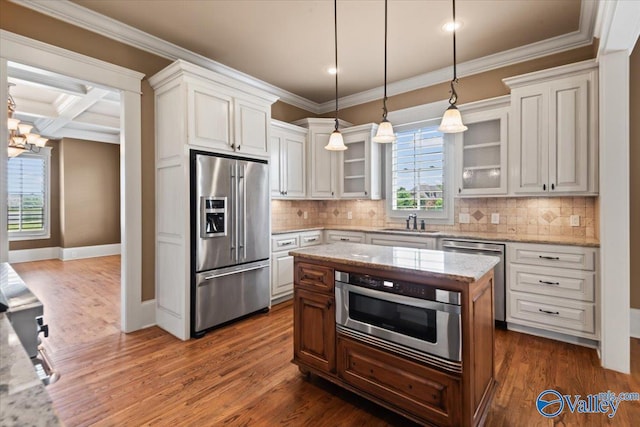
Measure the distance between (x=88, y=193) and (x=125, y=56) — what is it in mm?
5893

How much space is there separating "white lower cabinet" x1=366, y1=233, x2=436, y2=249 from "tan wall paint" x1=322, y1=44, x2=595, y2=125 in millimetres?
1844

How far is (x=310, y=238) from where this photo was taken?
4.58 m

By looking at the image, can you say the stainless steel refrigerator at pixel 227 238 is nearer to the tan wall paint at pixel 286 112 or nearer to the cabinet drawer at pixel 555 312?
the tan wall paint at pixel 286 112

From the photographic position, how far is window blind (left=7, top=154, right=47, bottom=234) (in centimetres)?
714

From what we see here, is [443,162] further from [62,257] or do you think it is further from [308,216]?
[62,257]

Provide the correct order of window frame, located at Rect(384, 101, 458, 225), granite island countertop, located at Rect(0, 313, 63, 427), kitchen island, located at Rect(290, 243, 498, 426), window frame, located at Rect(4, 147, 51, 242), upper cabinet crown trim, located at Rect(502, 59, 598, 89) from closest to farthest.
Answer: granite island countertop, located at Rect(0, 313, 63, 427), kitchen island, located at Rect(290, 243, 498, 426), upper cabinet crown trim, located at Rect(502, 59, 598, 89), window frame, located at Rect(384, 101, 458, 225), window frame, located at Rect(4, 147, 51, 242)

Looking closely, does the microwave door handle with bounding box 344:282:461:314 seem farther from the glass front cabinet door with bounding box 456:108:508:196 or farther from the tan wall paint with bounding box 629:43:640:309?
the tan wall paint with bounding box 629:43:640:309

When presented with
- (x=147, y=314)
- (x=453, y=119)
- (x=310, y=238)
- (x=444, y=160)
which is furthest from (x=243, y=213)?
(x=444, y=160)

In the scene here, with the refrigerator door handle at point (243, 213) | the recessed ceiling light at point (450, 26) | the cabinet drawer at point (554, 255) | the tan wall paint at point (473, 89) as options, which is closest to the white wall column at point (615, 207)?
the cabinet drawer at point (554, 255)

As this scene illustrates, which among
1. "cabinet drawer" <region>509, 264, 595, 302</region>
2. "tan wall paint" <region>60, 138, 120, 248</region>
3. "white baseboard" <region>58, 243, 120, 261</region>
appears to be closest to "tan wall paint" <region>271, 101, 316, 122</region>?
"cabinet drawer" <region>509, 264, 595, 302</region>

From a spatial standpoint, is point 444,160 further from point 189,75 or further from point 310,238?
point 189,75

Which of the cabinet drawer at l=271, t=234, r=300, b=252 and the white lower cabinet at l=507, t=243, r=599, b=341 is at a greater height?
the cabinet drawer at l=271, t=234, r=300, b=252

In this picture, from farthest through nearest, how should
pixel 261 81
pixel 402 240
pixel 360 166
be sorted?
1. pixel 360 166
2. pixel 261 81
3. pixel 402 240

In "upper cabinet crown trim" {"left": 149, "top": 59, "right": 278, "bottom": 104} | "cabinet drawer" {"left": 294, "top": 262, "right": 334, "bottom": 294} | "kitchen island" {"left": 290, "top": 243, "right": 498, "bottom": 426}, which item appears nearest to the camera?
"kitchen island" {"left": 290, "top": 243, "right": 498, "bottom": 426}
